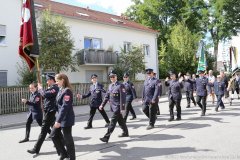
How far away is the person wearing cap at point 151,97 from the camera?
1053cm

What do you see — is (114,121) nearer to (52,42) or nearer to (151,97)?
(151,97)

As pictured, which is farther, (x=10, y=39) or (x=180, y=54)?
(x=180, y=54)

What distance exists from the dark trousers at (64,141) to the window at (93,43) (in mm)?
22002

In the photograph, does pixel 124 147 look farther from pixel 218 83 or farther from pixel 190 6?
pixel 190 6

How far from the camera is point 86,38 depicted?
28.8 metres

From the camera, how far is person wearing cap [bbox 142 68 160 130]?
10531 mm

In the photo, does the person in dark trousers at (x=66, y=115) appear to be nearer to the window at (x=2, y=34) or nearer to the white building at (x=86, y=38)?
the white building at (x=86, y=38)

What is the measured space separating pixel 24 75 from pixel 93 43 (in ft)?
29.4

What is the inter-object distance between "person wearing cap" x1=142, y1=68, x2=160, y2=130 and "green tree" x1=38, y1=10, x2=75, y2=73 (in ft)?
41.3

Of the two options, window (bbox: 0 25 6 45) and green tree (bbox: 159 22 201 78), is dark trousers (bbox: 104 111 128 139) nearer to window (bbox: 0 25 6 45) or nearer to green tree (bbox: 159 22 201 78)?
window (bbox: 0 25 6 45)

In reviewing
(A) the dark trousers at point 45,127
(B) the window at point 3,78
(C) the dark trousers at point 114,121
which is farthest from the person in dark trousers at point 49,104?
(B) the window at point 3,78

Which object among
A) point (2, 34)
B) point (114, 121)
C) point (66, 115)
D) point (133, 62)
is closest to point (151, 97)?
point (114, 121)

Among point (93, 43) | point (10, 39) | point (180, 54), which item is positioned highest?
point (93, 43)

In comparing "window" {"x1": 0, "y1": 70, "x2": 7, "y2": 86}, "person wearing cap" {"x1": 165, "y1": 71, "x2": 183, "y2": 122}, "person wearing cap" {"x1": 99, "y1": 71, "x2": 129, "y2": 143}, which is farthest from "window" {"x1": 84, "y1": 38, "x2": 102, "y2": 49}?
"person wearing cap" {"x1": 99, "y1": 71, "x2": 129, "y2": 143}
